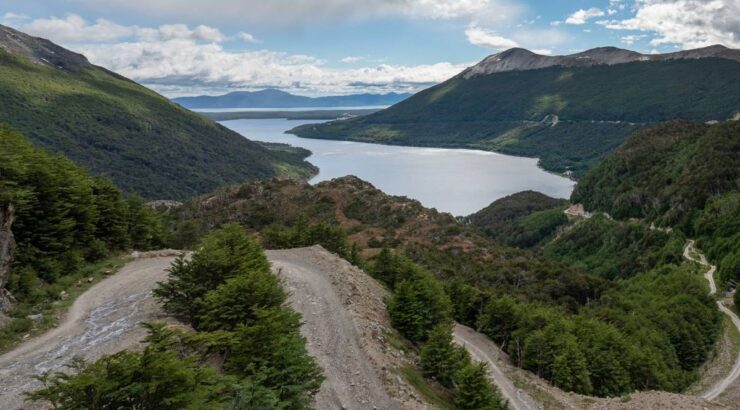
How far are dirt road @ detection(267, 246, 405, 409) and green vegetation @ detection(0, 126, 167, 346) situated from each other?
9.17 meters

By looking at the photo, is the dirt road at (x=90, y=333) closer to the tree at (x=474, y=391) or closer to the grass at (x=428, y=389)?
the grass at (x=428, y=389)

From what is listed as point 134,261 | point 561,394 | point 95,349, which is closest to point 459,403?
point 561,394

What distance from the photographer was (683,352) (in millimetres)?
52719

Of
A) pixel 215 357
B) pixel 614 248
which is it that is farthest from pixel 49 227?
pixel 614 248

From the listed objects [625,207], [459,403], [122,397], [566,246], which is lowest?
[566,246]

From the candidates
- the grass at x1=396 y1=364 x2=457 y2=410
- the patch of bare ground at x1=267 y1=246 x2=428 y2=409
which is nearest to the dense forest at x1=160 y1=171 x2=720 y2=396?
the grass at x1=396 y1=364 x2=457 y2=410

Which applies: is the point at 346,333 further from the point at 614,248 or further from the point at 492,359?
the point at 614,248

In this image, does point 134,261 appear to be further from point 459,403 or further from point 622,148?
point 622,148

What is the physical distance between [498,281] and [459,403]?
3906 cm

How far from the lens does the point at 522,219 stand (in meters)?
159

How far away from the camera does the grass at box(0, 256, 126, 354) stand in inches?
640

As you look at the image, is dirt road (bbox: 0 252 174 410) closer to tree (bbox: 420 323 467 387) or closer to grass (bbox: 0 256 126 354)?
grass (bbox: 0 256 126 354)


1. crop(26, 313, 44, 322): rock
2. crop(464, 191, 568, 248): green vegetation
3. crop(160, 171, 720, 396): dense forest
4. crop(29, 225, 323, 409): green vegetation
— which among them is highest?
crop(29, 225, 323, 409): green vegetation

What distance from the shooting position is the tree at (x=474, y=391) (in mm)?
18969
